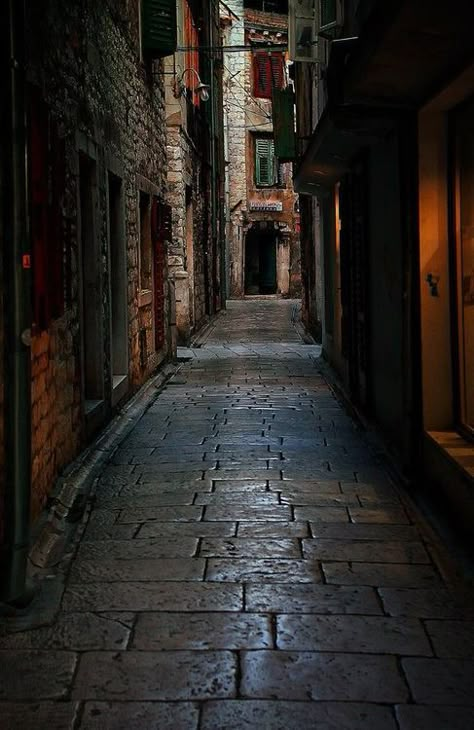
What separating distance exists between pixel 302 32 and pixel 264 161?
22.7 m

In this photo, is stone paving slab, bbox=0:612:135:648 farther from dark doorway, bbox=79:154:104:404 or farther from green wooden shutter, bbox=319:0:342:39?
green wooden shutter, bbox=319:0:342:39

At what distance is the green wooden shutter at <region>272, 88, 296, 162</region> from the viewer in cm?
1577

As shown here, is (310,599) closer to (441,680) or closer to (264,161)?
(441,680)

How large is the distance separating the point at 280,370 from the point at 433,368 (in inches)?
277

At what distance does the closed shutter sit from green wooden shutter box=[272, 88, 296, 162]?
18.1 metres

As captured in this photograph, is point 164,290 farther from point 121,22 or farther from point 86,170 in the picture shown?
point 86,170

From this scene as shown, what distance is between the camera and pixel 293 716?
292 cm

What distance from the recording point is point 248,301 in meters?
32.3

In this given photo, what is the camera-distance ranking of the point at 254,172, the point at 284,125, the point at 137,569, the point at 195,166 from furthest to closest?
the point at 254,172, the point at 195,166, the point at 284,125, the point at 137,569

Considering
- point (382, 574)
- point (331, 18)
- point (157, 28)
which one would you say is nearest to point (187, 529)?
point (382, 574)

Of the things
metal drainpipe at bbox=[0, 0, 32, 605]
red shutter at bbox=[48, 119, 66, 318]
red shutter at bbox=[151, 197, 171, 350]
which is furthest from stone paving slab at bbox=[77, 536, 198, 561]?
red shutter at bbox=[151, 197, 171, 350]

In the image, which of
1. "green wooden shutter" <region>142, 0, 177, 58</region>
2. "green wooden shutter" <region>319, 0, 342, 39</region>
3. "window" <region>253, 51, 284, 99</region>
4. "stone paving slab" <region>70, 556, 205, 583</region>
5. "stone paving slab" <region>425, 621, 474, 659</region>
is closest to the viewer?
"stone paving slab" <region>425, 621, 474, 659</region>

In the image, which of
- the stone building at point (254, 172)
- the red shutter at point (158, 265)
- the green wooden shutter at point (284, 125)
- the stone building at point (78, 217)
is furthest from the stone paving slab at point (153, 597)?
the stone building at point (254, 172)

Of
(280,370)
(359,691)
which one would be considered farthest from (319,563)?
(280,370)
